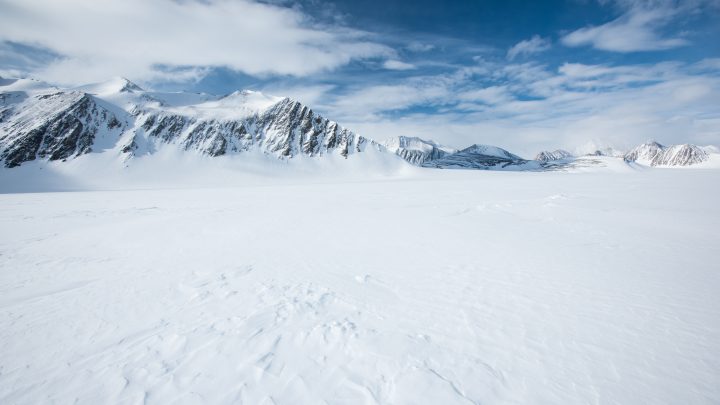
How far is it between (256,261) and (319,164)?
95.2m

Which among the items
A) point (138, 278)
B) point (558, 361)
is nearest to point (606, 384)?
point (558, 361)

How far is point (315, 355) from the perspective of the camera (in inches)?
169

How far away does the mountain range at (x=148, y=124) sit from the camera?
80.2 m

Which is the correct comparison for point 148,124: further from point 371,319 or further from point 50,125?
point 371,319

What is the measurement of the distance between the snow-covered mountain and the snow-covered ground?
3891 inches

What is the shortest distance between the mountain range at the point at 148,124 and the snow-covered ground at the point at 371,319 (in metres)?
98.6

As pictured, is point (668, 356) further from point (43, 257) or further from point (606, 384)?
point (43, 257)

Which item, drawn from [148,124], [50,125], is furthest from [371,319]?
[148,124]

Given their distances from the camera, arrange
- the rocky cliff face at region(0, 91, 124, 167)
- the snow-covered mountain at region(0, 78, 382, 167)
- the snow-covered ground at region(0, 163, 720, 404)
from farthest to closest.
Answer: the snow-covered mountain at region(0, 78, 382, 167), the rocky cliff face at region(0, 91, 124, 167), the snow-covered ground at region(0, 163, 720, 404)

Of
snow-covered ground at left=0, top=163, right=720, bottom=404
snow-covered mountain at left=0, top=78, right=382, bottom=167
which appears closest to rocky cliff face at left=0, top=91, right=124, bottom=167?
snow-covered mountain at left=0, top=78, right=382, bottom=167

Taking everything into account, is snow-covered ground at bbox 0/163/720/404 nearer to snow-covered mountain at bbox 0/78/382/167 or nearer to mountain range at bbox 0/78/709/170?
mountain range at bbox 0/78/709/170

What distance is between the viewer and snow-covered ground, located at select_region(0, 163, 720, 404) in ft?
12.0

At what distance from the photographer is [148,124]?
96.4m

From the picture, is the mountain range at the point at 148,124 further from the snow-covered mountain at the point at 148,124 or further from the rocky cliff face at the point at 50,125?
the rocky cliff face at the point at 50,125
